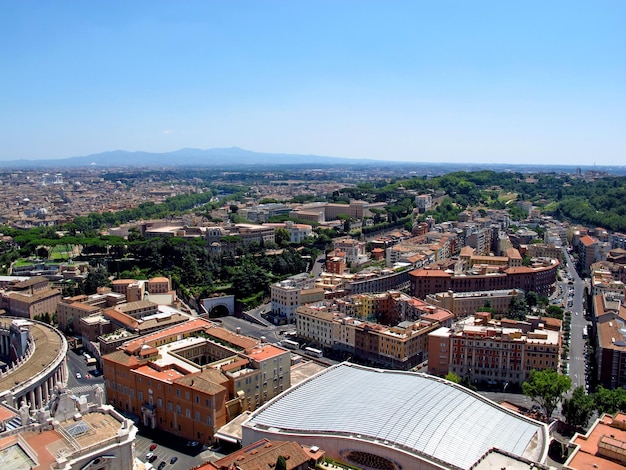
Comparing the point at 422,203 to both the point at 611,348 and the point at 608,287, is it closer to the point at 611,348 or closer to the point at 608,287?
the point at 608,287

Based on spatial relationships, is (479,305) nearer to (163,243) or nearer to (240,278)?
(240,278)

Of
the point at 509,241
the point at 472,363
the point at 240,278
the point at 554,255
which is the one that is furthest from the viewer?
the point at 509,241

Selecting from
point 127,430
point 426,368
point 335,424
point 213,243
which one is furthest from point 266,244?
point 127,430

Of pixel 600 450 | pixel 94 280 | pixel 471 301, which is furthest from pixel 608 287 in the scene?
pixel 94 280

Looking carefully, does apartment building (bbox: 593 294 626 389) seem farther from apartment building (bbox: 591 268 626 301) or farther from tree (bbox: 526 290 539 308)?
tree (bbox: 526 290 539 308)

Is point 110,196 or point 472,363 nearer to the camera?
point 472,363

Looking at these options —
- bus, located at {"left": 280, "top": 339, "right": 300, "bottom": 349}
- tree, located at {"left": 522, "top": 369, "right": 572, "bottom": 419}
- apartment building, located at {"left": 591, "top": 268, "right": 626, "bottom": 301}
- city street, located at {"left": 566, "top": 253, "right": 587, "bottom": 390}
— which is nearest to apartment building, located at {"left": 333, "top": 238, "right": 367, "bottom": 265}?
bus, located at {"left": 280, "top": 339, "right": 300, "bottom": 349}

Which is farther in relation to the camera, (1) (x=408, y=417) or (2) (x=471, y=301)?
(2) (x=471, y=301)
